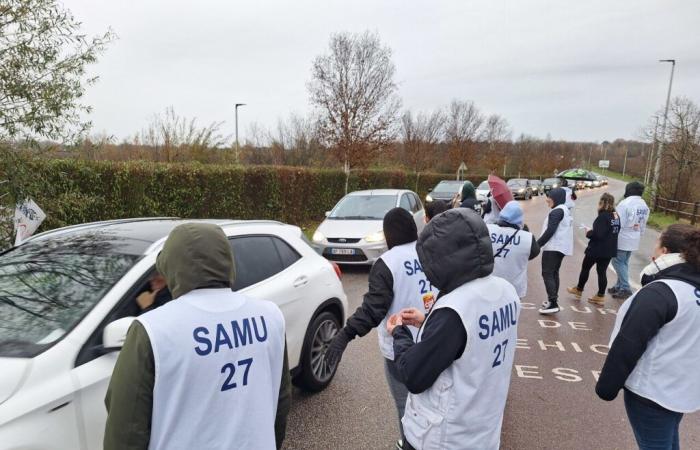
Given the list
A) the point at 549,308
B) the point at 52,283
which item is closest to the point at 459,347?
the point at 52,283

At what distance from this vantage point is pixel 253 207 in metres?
13.9

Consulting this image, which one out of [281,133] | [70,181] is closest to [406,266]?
[70,181]

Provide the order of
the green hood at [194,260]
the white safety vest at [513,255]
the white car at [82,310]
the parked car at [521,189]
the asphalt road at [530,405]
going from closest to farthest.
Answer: the green hood at [194,260] < the white car at [82,310] < the asphalt road at [530,405] < the white safety vest at [513,255] < the parked car at [521,189]

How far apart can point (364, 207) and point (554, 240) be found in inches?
188

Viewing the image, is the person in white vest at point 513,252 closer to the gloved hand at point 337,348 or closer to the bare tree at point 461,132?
the gloved hand at point 337,348

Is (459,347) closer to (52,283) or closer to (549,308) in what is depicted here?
(52,283)

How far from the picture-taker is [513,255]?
4.34 meters

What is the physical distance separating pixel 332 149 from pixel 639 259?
12.2 metres

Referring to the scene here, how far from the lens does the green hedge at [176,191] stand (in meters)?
7.05

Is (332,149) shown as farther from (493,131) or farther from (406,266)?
(493,131)

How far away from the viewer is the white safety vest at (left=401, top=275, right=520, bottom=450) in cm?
169

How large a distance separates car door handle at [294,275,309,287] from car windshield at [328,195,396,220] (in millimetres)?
6010

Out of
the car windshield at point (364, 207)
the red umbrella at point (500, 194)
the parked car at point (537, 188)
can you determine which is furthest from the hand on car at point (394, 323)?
the parked car at point (537, 188)

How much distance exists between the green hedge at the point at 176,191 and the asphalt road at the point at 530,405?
3928mm
